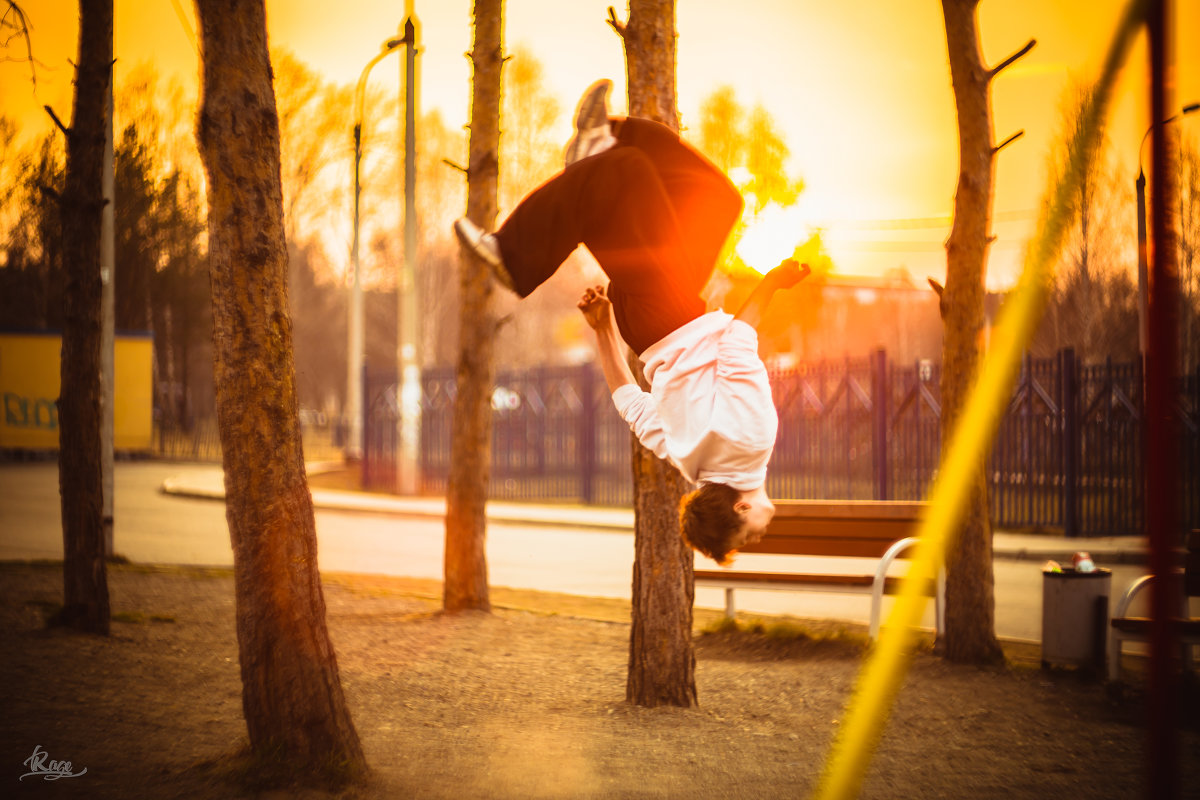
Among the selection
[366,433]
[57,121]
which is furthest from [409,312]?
[57,121]

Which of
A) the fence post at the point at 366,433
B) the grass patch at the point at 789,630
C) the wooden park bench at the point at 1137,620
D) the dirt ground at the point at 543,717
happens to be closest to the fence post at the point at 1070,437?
the grass patch at the point at 789,630

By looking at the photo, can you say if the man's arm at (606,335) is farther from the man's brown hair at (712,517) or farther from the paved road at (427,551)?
the paved road at (427,551)

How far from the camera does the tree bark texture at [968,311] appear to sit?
23.7 feet

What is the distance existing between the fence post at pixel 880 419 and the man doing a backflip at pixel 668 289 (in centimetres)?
1316

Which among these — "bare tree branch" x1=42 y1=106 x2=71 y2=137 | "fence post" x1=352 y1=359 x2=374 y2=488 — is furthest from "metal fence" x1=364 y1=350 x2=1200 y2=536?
"bare tree branch" x1=42 y1=106 x2=71 y2=137

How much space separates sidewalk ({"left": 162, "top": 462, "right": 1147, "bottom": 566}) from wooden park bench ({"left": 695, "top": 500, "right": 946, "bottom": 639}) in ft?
17.2

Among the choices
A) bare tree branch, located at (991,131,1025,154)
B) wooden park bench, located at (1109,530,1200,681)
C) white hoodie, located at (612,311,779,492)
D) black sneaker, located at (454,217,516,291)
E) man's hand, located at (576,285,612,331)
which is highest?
bare tree branch, located at (991,131,1025,154)

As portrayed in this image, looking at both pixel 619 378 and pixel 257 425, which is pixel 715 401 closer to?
pixel 619 378

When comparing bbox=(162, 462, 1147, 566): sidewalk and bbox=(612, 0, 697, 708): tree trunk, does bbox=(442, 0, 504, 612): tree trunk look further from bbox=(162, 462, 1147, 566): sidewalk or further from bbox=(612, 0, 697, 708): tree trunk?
bbox=(162, 462, 1147, 566): sidewalk

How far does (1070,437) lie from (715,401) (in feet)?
43.0

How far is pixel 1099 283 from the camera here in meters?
24.6

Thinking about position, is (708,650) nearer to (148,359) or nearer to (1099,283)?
(1099,283)

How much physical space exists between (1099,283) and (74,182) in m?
23.3

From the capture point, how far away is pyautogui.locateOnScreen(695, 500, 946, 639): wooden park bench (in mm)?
7911
